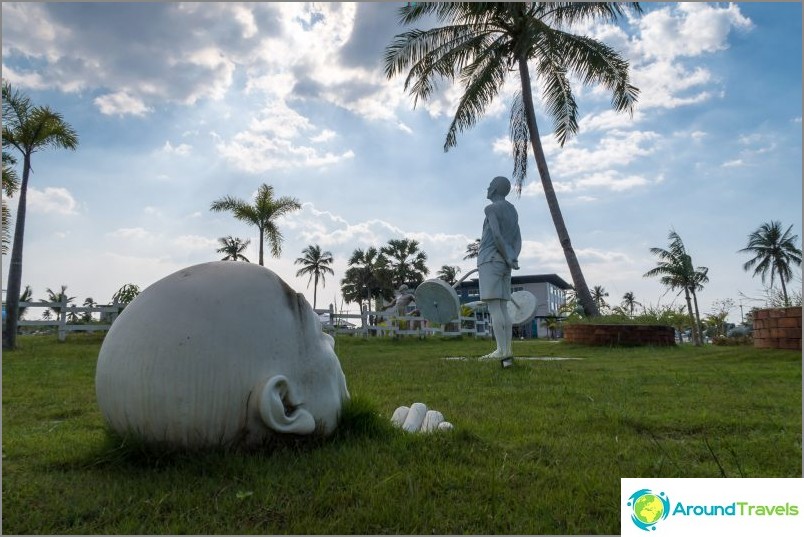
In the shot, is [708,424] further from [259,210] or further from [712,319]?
[712,319]

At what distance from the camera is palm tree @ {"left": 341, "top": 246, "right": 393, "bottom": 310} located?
5834cm

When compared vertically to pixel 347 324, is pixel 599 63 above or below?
above

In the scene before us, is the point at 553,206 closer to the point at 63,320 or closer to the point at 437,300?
the point at 437,300

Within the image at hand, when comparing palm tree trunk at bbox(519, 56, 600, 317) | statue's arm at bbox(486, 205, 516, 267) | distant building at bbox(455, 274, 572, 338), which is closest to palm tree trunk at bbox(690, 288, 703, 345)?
palm tree trunk at bbox(519, 56, 600, 317)

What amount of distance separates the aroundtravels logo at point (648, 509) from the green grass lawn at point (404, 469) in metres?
0.11

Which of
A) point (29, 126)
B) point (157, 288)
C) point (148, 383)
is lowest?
point (148, 383)

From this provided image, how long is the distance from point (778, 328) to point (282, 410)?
412 inches

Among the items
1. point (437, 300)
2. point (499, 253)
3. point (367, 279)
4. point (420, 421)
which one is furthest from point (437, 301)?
point (367, 279)

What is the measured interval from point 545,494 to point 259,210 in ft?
75.5

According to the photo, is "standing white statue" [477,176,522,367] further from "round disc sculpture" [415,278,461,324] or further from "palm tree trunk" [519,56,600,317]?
"palm tree trunk" [519,56,600,317]

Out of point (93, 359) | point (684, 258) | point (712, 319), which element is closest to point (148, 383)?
point (93, 359)

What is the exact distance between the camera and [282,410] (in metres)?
2.52

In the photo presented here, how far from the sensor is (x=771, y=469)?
8.96ft

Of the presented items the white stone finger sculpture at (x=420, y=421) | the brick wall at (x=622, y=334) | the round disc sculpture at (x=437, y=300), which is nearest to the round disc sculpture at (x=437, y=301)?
the round disc sculpture at (x=437, y=300)
